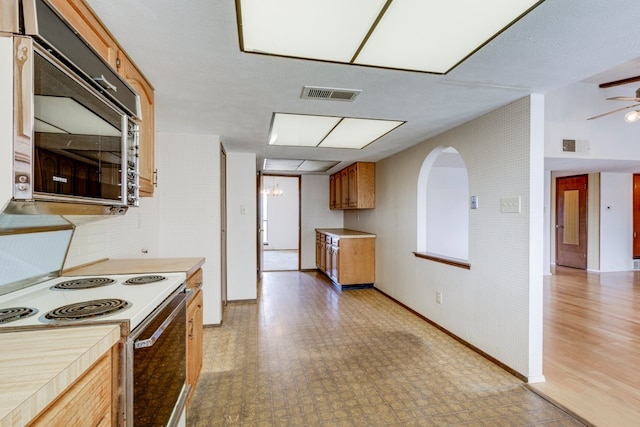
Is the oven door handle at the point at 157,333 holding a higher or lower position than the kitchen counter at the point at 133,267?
lower

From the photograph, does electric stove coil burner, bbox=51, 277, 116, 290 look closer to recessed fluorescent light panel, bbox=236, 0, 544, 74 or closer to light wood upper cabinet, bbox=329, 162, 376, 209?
recessed fluorescent light panel, bbox=236, 0, 544, 74

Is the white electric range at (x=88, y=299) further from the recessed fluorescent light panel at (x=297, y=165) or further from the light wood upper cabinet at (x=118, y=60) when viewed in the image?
the recessed fluorescent light panel at (x=297, y=165)

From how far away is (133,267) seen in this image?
1.99m

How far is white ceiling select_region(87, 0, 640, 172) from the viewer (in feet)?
4.54

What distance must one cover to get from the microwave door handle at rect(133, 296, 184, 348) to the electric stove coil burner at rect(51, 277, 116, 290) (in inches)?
16.1

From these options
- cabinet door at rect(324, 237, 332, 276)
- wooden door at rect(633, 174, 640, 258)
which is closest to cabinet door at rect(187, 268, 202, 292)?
cabinet door at rect(324, 237, 332, 276)

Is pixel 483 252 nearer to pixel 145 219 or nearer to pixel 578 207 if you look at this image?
pixel 145 219

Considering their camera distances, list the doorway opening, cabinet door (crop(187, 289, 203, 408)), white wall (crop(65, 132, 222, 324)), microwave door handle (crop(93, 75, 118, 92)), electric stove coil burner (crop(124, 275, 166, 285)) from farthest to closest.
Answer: the doorway opening < white wall (crop(65, 132, 222, 324)) < cabinet door (crop(187, 289, 203, 408)) < electric stove coil burner (crop(124, 275, 166, 285)) < microwave door handle (crop(93, 75, 118, 92))

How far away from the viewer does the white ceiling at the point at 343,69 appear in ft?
4.54

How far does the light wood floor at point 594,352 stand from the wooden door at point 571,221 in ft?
6.48

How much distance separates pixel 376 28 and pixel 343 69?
409 millimetres

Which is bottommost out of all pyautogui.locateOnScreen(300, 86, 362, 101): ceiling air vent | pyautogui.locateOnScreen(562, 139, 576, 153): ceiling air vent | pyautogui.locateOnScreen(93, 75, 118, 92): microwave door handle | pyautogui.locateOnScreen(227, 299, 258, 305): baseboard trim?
pyautogui.locateOnScreen(227, 299, 258, 305): baseboard trim

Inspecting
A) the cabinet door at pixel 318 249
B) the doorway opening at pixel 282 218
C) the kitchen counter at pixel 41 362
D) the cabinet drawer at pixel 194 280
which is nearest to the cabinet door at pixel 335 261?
the cabinet door at pixel 318 249

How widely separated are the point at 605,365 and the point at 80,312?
141 inches
